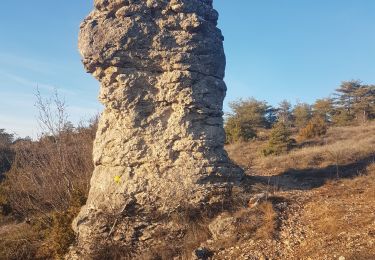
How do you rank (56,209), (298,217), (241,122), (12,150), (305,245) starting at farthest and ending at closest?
(241,122), (12,150), (56,209), (298,217), (305,245)

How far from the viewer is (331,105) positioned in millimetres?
33719

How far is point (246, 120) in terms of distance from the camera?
88.4 feet

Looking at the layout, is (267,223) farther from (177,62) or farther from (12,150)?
Result: (12,150)

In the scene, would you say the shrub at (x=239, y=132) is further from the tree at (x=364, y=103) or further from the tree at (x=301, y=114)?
the tree at (x=364, y=103)

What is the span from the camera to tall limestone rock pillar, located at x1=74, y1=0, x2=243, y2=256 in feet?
29.6

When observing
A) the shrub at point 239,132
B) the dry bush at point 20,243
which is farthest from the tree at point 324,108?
the dry bush at point 20,243

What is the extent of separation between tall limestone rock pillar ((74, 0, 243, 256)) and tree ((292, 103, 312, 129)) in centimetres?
2327

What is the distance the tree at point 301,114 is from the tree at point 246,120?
2256 millimetres

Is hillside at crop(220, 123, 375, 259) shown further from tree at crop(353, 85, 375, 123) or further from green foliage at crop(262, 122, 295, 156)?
tree at crop(353, 85, 375, 123)

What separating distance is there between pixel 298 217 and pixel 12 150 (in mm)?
17562

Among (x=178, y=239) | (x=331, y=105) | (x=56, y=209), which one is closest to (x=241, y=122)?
(x=331, y=105)

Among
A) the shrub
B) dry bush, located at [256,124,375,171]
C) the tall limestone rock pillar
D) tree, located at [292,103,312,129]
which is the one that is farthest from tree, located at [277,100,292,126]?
the tall limestone rock pillar

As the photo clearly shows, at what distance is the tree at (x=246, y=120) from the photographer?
2405 centimetres

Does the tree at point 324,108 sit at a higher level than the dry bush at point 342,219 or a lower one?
higher
